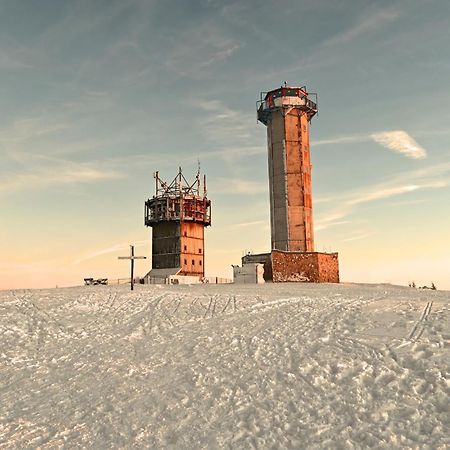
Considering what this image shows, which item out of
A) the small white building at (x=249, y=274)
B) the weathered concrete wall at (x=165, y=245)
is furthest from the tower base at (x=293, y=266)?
the weathered concrete wall at (x=165, y=245)

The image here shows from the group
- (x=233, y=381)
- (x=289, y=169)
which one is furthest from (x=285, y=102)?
(x=233, y=381)

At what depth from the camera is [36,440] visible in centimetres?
794

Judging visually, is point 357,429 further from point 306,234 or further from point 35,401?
point 306,234

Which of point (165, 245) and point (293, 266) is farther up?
point (165, 245)

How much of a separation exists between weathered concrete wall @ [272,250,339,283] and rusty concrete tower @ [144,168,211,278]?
16577mm

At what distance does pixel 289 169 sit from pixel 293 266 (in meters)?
12.3

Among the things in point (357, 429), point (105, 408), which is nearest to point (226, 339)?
point (105, 408)

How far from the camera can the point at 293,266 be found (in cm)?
4619

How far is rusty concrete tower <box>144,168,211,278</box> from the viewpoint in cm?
5897

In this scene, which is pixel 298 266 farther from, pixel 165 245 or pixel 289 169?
pixel 165 245

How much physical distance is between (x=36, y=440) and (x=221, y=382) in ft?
12.9

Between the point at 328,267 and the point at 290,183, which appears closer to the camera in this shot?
the point at 328,267

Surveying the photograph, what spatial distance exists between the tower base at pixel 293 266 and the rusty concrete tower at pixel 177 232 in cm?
1478

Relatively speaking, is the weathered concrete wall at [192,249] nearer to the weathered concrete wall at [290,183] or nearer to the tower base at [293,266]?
the weathered concrete wall at [290,183]
